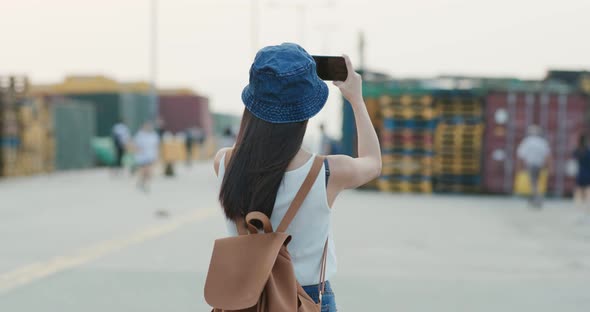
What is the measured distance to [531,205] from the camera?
1795 centimetres

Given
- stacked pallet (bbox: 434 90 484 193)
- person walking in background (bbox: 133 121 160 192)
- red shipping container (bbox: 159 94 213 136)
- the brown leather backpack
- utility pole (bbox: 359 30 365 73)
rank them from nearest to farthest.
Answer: the brown leather backpack → person walking in background (bbox: 133 121 160 192) → stacked pallet (bbox: 434 90 484 193) → utility pole (bbox: 359 30 365 73) → red shipping container (bbox: 159 94 213 136)

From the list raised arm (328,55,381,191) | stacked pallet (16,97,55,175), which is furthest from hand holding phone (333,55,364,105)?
stacked pallet (16,97,55,175)

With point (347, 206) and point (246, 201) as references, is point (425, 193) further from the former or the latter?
point (246, 201)

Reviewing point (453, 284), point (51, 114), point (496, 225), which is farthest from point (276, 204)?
point (51, 114)

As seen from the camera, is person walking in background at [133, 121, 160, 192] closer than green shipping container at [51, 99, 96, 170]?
Yes

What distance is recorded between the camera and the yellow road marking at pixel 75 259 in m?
7.64

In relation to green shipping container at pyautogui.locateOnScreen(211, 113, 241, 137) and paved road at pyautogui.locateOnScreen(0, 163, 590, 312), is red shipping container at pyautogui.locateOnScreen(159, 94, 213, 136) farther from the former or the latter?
paved road at pyautogui.locateOnScreen(0, 163, 590, 312)

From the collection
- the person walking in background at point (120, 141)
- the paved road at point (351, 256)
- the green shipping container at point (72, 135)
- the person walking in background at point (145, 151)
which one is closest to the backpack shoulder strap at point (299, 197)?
the paved road at point (351, 256)

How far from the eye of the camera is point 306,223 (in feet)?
8.14

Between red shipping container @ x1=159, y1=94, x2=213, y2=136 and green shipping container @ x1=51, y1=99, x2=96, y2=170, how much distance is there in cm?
2056

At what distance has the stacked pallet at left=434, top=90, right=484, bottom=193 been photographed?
2072cm

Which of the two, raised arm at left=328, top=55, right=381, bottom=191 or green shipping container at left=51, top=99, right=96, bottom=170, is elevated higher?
raised arm at left=328, top=55, right=381, bottom=191

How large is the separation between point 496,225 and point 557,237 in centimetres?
158

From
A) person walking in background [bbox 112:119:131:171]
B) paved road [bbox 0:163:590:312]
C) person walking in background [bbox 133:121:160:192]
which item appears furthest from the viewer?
person walking in background [bbox 112:119:131:171]
